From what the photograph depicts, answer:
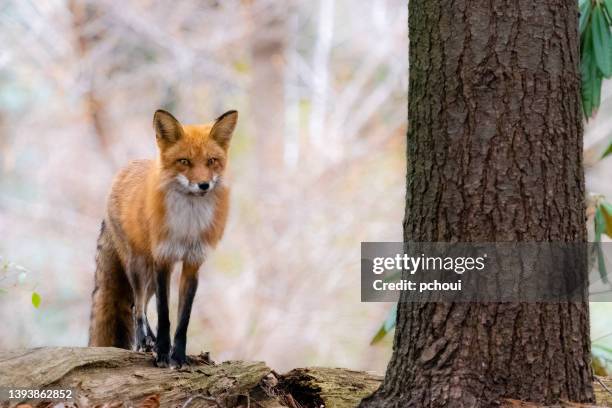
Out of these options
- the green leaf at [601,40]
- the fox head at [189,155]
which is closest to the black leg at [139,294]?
the fox head at [189,155]

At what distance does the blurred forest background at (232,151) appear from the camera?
6.80 metres

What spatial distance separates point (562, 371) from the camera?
2.29 m

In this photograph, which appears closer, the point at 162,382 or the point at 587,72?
the point at 162,382

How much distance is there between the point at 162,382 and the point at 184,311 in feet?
1.35

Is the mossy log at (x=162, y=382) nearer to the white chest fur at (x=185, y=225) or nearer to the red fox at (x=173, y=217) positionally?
the red fox at (x=173, y=217)

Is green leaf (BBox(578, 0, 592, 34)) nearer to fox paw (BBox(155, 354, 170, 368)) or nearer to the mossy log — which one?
the mossy log

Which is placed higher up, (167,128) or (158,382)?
(167,128)

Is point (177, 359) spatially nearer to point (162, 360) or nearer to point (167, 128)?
point (162, 360)

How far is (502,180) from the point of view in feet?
7.43

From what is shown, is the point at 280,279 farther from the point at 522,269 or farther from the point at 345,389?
the point at 522,269

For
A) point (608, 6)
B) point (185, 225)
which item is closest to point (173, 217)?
point (185, 225)

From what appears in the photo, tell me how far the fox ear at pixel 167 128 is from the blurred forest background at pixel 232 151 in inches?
155

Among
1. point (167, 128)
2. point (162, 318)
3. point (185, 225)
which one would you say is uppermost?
point (167, 128)

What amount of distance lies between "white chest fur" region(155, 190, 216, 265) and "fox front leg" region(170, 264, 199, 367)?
0.24 ft
